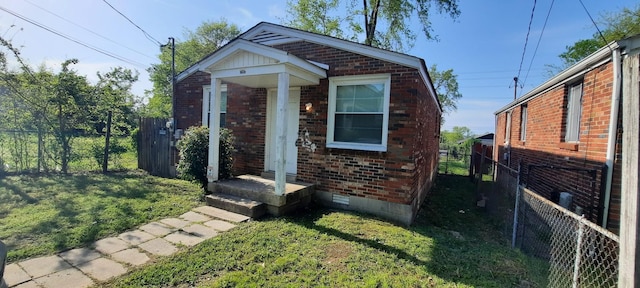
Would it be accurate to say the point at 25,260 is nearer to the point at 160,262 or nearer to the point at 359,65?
the point at 160,262

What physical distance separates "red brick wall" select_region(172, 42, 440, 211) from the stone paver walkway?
2.08 metres

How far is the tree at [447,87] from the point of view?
29.2 meters

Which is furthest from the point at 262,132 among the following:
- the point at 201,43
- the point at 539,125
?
the point at 201,43

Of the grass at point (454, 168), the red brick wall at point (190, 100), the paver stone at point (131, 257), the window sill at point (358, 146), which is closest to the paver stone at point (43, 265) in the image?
the paver stone at point (131, 257)

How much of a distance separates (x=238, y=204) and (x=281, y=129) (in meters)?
1.59

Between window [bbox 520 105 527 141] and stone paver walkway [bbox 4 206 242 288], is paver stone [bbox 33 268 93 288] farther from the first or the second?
window [bbox 520 105 527 141]

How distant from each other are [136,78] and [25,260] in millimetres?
23202

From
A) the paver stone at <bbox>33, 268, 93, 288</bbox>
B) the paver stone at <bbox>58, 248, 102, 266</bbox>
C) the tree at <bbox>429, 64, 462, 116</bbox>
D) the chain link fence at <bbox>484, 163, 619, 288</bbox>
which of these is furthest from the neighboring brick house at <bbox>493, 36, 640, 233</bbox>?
the tree at <bbox>429, 64, 462, 116</bbox>

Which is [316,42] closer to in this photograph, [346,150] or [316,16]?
[346,150]

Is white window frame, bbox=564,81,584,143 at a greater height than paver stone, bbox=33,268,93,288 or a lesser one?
greater

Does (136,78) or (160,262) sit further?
(136,78)

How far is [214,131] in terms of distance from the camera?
5844 mm

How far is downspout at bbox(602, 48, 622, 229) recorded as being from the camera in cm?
374

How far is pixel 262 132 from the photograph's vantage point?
Result: 6973 mm
